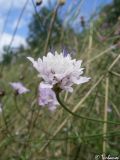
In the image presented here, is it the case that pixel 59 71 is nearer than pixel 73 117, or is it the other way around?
pixel 59 71

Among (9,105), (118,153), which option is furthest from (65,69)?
(9,105)

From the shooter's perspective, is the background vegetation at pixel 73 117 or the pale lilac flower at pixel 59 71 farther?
the background vegetation at pixel 73 117

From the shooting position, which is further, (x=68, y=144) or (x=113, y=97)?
(x=113, y=97)

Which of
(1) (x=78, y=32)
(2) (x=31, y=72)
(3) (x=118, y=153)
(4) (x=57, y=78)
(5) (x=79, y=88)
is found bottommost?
(3) (x=118, y=153)

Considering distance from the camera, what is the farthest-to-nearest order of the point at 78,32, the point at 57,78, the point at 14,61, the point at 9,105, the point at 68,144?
the point at 14,61, the point at 78,32, the point at 9,105, the point at 68,144, the point at 57,78

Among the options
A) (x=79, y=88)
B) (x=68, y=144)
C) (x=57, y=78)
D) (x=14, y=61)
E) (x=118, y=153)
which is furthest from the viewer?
(x=14, y=61)

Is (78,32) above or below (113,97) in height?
above

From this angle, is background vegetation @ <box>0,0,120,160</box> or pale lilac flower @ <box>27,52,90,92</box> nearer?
pale lilac flower @ <box>27,52,90,92</box>

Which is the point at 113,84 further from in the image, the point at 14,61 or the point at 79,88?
the point at 14,61
